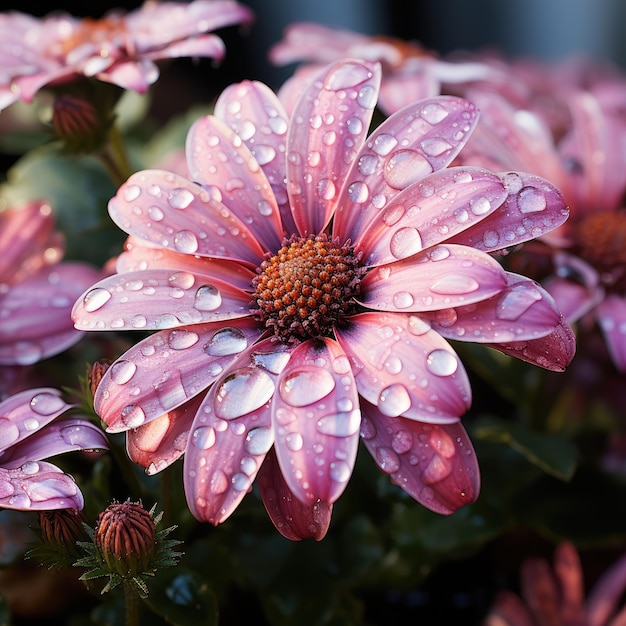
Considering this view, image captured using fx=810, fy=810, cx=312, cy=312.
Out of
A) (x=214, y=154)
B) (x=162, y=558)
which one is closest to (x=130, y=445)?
(x=162, y=558)

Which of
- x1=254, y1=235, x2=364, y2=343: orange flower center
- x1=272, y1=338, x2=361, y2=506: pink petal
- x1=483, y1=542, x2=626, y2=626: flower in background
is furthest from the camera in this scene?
x1=483, y1=542, x2=626, y2=626: flower in background

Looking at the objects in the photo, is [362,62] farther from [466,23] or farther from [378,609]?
[466,23]

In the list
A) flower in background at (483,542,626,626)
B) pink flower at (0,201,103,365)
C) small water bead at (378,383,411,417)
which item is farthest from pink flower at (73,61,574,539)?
flower in background at (483,542,626,626)

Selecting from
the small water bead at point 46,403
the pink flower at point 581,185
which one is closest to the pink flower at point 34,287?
the small water bead at point 46,403

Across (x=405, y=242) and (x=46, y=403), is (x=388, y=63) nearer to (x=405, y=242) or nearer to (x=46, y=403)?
(x=405, y=242)

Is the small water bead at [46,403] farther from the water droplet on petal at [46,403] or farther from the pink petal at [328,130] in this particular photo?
the pink petal at [328,130]

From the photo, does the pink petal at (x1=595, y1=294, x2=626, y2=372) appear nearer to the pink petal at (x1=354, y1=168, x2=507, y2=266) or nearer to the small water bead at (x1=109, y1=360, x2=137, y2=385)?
the pink petal at (x1=354, y1=168, x2=507, y2=266)
